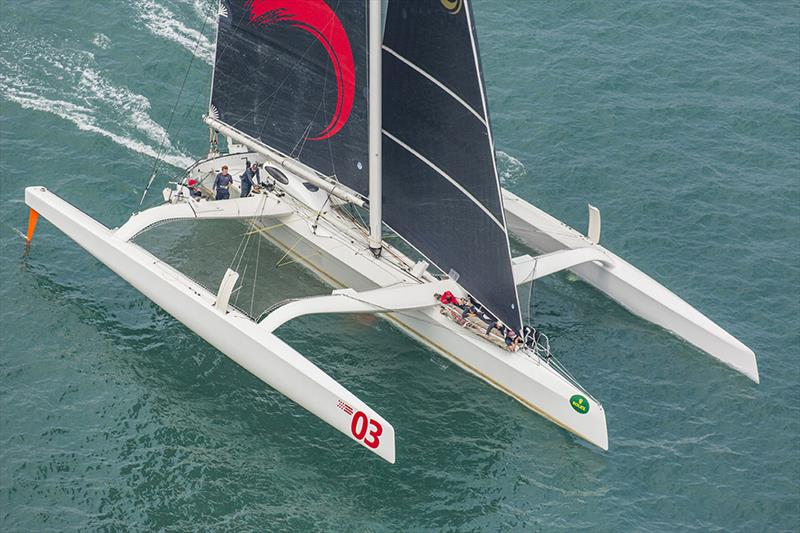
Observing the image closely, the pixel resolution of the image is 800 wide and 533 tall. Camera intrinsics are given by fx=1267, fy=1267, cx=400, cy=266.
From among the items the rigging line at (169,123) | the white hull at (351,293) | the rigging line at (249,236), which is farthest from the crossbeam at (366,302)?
the rigging line at (169,123)

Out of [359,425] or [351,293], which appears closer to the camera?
[359,425]

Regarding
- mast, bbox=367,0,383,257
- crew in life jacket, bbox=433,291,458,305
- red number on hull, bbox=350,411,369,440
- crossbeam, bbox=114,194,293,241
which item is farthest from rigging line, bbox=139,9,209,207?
red number on hull, bbox=350,411,369,440

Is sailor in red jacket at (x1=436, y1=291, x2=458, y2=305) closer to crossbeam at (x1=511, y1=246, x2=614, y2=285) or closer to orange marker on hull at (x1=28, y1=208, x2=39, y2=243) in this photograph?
crossbeam at (x1=511, y1=246, x2=614, y2=285)

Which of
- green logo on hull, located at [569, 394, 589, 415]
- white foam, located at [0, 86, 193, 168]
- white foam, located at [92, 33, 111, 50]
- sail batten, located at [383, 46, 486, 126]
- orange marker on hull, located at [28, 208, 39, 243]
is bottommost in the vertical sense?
orange marker on hull, located at [28, 208, 39, 243]

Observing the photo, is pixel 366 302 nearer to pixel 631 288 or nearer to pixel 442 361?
pixel 442 361

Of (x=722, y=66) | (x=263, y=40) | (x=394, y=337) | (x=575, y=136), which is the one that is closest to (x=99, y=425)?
(x=394, y=337)

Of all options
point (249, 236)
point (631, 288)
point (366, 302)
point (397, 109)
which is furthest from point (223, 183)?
point (631, 288)
